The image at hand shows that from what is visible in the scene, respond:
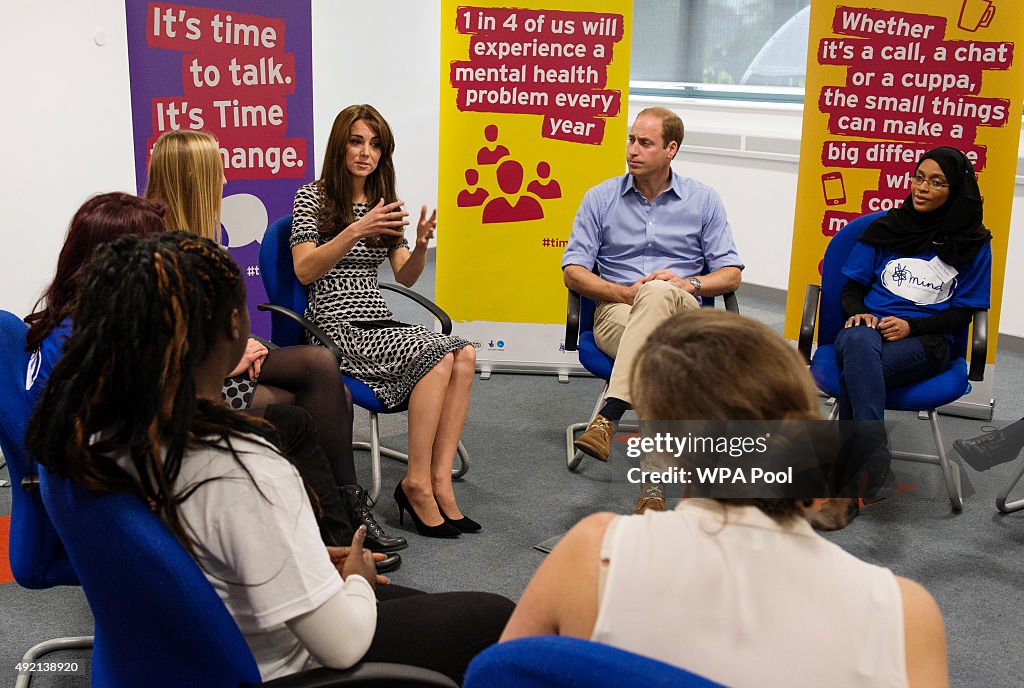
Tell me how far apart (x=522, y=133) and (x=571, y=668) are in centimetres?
386

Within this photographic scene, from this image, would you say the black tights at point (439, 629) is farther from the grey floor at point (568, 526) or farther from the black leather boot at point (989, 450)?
the black leather boot at point (989, 450)

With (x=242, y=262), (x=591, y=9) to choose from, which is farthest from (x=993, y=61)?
(x=242, y=262)

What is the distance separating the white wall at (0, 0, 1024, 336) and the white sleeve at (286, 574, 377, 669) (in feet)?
11.1

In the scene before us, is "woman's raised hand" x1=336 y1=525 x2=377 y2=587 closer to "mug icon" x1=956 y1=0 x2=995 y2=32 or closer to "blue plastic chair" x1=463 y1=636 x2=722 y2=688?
"blue plastic chair" x1=463 y1=636 x2=722 y2=688

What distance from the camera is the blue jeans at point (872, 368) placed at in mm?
3414

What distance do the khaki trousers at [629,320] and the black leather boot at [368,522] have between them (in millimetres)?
871

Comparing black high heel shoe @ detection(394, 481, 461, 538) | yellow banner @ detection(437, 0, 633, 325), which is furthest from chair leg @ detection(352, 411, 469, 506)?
yellow banner @ detection(437, 0, 633, 325)

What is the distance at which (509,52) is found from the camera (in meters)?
4.55

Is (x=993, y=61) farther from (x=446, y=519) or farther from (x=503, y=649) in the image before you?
(x=503, y=649)

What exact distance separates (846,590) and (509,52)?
379cm

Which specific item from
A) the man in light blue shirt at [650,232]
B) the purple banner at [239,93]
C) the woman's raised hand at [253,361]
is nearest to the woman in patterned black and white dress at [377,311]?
the woman's raised hand at [253,361]

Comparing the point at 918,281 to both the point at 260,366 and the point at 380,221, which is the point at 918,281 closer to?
the point at 380,221

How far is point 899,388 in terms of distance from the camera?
353 cm

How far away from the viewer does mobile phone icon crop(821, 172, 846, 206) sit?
14.7 ft
